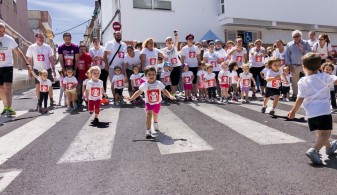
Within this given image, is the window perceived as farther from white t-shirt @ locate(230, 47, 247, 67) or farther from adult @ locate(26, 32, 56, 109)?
adult @ locate(26, 32, 56, 109)

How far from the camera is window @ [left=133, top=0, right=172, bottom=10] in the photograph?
19703mm

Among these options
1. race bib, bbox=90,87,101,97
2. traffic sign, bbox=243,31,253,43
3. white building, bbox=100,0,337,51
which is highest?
white building, bbox=100,0,337,51

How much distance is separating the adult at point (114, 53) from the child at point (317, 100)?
652 cm

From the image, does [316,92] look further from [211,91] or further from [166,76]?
[166,76]

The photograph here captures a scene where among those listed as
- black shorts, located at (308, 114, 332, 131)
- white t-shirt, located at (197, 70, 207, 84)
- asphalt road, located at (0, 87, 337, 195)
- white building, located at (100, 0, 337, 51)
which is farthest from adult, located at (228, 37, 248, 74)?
white building, located at (100, 0, 337, 51)

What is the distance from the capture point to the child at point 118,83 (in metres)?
9.61

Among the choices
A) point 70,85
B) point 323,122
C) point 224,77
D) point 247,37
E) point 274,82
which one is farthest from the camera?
point 247,37

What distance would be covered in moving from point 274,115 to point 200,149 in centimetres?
325

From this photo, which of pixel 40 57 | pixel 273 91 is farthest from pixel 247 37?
pixel 40 57

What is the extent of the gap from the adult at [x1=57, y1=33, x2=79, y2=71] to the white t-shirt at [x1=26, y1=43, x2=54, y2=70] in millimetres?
391

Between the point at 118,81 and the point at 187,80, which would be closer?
the point at 118,81

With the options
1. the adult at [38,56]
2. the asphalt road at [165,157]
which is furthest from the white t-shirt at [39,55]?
the asphalt road at [165,157]

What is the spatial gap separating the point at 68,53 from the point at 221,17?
15.1 meters

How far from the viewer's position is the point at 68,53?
9031mm
